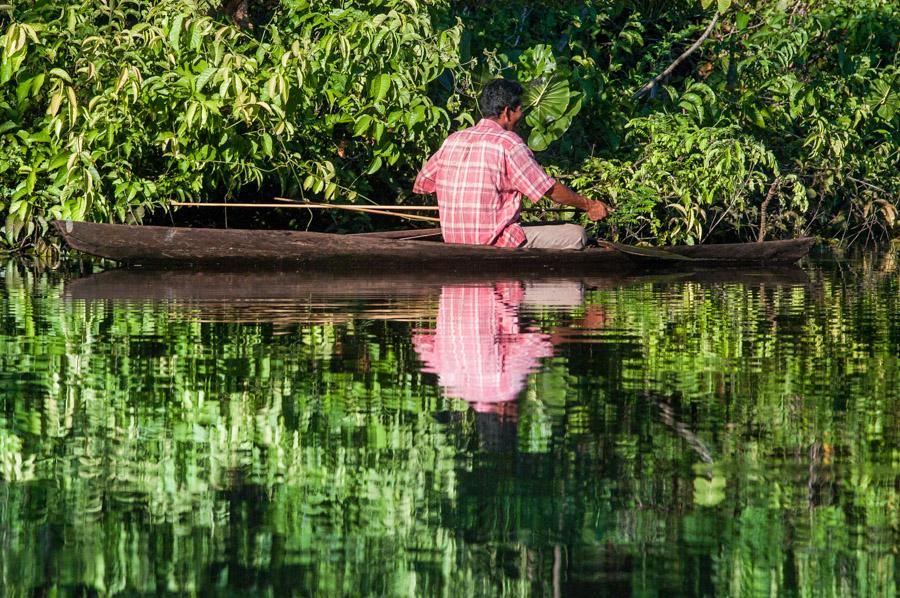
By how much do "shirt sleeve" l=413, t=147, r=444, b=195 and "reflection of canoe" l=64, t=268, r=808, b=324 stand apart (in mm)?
588

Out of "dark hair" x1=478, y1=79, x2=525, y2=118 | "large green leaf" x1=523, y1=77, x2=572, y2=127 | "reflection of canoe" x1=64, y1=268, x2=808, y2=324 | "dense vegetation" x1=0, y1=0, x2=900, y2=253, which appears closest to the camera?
"reflection of canoe" x1=64, y1=268, x2=808, y2=324

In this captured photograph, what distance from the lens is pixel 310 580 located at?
2592 mm

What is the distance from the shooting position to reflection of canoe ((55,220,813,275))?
33.1 feet

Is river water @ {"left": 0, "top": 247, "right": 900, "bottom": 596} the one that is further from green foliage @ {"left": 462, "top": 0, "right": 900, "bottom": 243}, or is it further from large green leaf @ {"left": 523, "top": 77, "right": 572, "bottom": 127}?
large green leaf @ {"left": 523, "top": 77, "right": 572, "bottom": 127}

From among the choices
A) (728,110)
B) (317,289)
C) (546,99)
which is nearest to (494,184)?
(317,289)

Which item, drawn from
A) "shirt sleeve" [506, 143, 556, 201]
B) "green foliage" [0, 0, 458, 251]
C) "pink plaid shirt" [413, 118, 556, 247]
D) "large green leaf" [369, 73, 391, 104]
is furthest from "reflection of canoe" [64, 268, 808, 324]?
"large green leaf" [369, 73, 391, 104]

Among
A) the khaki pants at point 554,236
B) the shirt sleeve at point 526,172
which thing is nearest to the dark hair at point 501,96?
the shirt sleeve at point 526,172

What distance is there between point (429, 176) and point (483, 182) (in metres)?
0.43

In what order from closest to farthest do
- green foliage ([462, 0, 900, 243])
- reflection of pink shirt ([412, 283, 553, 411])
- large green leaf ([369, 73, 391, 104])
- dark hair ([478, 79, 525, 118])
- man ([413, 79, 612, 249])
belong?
reflection of pink shirt ([412, 283, 553, 411]) → dark hair ([478, 79, 525, 118]) → man ([413, 79, 612, 249]) → large green leaf ([369, 73, 391, 104]) → green foliage ([462, 0, 900, 243])

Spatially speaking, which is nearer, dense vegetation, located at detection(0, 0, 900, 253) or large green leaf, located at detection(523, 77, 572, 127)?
dense vegetation, located at detection(0, 0, 900, 253)

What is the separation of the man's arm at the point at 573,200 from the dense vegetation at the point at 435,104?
1.66 meters

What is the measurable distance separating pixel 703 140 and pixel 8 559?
9901 mm

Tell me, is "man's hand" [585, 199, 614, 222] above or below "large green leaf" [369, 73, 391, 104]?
below

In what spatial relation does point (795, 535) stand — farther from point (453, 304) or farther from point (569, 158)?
point (569, 158)
